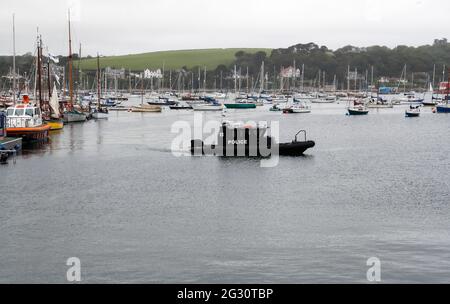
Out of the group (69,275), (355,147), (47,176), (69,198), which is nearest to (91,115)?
(355,147)

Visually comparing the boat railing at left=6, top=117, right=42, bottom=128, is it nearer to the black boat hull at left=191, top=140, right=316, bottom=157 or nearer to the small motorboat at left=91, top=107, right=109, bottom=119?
the black boat hull at left=191, top=140, right=316, bottom=157

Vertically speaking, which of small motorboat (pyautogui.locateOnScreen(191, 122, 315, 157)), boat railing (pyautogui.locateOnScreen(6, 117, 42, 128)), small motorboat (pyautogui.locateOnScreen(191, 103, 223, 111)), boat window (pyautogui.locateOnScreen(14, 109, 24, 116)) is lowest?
small motorboat (pyautogui.locateOnScreen(191, 103, 223, 111))

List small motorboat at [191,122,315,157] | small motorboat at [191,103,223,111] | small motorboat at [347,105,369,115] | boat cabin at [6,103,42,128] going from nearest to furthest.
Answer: small motorboat at [191,122,315,157] → boat cabin at [6,103,42,128] → small motorboat at [347,105,369,115] → small motorboat at [191,103,223,111]

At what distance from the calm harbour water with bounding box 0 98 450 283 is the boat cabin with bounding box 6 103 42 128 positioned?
192 inches

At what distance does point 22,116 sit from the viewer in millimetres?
67312

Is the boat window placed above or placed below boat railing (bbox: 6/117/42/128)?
above

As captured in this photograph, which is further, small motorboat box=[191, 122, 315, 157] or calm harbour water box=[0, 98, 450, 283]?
small motorboat box=[191, 122, 315, 157]

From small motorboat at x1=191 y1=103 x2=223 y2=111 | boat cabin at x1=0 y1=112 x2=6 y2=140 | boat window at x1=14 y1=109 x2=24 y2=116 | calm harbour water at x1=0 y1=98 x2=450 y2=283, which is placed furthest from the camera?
small motorboat at x1=191 y1=103 x2=223 y2=111

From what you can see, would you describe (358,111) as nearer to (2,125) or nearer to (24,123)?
(24,123)

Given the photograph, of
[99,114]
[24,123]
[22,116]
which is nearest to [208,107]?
[99,114]

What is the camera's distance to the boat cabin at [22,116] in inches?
2618

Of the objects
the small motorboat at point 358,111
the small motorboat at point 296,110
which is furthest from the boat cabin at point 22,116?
the small motorboat at point 296,110

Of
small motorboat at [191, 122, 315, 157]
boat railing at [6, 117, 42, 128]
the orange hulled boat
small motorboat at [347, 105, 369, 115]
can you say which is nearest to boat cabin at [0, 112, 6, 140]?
the orange hulled boat

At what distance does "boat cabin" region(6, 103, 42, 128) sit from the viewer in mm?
66500
